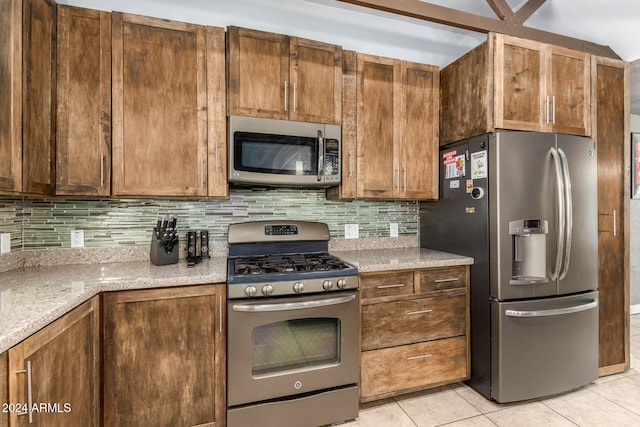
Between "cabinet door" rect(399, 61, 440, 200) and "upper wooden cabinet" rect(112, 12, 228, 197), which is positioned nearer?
"upper wooden cabinet" rect(112, 12, 228, 197)

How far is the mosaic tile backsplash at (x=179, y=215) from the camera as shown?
6.26 ft

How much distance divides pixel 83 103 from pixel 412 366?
250 centimetres

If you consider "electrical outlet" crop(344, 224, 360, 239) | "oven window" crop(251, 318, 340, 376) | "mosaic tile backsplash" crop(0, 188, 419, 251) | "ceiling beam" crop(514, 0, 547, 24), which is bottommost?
"oven window" crop(251, 318, 340, 376)

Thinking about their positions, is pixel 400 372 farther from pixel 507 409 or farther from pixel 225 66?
pixel 225 66

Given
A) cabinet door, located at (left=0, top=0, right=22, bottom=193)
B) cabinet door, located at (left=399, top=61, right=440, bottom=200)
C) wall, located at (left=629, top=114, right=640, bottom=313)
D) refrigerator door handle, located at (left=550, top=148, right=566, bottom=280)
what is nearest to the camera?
cabinet door, located at (left=0, top=0, right=22, bottom=193)

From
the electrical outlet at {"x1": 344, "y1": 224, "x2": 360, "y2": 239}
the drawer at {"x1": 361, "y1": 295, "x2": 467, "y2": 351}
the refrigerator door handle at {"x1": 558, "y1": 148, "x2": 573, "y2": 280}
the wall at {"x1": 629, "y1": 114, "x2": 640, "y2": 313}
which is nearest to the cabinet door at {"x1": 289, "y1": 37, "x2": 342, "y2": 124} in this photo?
the electrical outlet at {"x1": 344, "y1": 224, "x2": 360, "y2": 239}

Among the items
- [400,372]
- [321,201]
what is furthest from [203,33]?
[400,372]

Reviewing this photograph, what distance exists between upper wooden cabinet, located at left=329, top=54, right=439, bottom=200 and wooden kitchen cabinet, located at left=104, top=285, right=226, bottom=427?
1.19 metres

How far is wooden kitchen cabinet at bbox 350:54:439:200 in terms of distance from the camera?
2262mm

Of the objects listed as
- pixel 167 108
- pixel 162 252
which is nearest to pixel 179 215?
pixel 162 252

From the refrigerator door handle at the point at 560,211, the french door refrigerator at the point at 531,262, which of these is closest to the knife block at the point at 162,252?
the french door refrigerator at the point at 531,262

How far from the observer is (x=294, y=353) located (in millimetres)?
1764

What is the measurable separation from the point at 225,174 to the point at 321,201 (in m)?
0.82

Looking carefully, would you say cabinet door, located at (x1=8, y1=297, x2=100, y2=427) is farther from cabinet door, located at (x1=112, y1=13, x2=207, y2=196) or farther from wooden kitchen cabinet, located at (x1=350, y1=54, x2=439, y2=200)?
wooden kitchen cabinet, located at (x1=350, y1=54, x2=439, y2=200)
